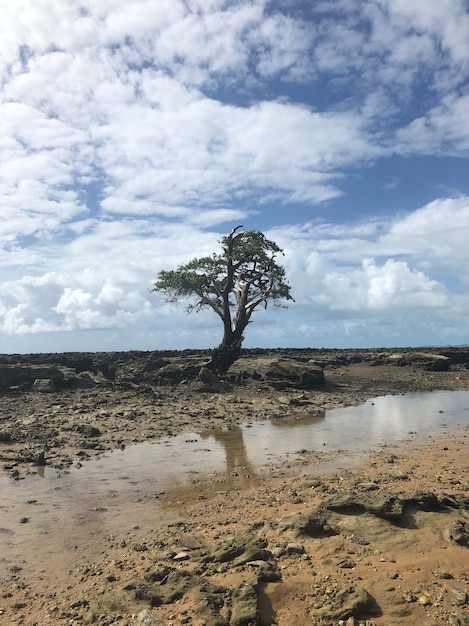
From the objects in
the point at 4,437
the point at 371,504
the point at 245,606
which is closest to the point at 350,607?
the point at 245,606

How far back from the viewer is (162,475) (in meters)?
10.3

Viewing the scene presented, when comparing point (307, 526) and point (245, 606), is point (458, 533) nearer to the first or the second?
point (307, 526)

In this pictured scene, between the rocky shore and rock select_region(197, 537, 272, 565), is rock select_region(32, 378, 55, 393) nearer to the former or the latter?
the rocky shore

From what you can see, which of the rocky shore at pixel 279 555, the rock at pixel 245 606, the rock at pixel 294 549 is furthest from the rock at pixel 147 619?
the rock at pixel 294 549

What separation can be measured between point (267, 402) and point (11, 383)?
1296 centimetres

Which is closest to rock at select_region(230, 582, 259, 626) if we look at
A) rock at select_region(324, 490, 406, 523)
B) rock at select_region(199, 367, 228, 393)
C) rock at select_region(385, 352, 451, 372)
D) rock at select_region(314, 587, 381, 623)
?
rock at select_region(314, 587, 381, 623)

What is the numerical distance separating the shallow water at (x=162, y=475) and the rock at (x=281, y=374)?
310 inches

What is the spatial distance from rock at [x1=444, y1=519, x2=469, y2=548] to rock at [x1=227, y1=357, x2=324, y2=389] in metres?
19.1

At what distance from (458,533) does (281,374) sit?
2124 centimetres

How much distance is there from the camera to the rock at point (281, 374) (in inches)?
1021

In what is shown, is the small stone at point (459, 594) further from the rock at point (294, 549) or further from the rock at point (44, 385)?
the rock at point (44, 385)

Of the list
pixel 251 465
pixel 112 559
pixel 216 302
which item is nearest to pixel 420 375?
pixel 216 302

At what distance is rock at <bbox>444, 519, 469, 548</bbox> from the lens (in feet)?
18.4

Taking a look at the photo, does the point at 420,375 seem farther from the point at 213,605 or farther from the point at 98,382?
the point at 213,605
